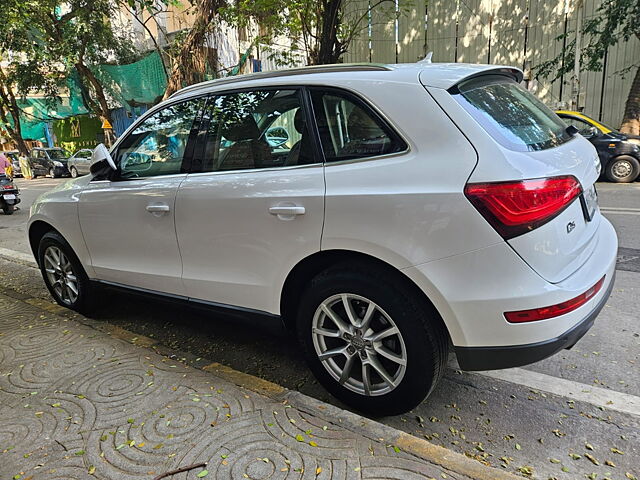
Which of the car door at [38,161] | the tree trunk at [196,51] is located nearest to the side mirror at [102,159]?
the tree trunk at [196,51]

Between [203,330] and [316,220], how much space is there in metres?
1.95

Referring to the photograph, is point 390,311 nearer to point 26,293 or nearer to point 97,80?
point 26,293

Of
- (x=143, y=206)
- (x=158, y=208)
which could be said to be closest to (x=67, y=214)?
(x=143, y=206)

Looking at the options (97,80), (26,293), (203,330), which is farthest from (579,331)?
(97,80)

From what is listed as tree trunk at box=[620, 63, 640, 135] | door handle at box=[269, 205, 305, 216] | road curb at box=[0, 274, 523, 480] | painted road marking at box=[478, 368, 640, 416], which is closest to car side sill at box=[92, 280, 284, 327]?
road curb at box=[0, 274, 523, 480]

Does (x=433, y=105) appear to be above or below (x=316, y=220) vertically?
above

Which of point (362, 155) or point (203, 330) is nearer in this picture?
point (362, 155)

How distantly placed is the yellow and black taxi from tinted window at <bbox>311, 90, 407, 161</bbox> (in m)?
9.61

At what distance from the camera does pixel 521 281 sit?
1997 mm

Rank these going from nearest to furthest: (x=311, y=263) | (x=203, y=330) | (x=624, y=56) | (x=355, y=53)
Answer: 1. (x=311, y=263)
2. (x=203, y=330)
3. (x=624, y=56)
4. (x=355, y=53)

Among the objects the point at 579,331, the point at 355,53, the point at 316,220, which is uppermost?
the point at 355,53

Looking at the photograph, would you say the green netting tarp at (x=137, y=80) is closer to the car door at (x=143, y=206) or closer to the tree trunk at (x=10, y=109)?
the tree trunk at (x=10, y=109)

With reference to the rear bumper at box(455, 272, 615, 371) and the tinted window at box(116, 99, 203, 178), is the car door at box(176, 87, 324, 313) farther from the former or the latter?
the rear bumper at box(455, 272, 615, 371)

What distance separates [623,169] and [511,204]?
415 inches
